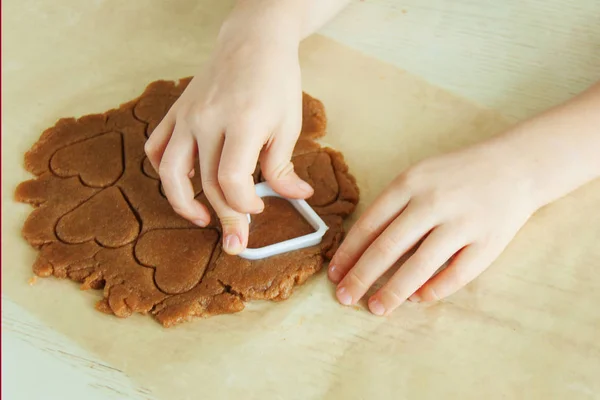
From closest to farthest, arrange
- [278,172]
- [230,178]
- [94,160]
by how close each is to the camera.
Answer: [230,178] → [278,172] → [94,160]

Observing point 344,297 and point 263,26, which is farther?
point 263,26

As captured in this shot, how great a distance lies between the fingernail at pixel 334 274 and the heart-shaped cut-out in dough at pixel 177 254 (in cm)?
21

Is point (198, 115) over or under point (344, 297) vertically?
over

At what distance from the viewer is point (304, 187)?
104cm

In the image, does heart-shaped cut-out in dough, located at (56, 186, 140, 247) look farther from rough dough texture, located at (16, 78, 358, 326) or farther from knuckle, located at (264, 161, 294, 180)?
knuckle, located at (264, 161, 294, 180)

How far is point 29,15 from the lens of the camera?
1.50m

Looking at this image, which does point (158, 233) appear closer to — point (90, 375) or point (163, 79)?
point (90, 375)

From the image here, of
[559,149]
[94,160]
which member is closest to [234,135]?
[94,160]

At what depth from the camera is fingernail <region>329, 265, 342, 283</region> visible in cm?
99

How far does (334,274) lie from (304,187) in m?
0.17

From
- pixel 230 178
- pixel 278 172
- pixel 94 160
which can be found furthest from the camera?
pixel 94 160

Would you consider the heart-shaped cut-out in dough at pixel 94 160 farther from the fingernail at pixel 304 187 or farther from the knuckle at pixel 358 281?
the knuckle at pixel 358 281

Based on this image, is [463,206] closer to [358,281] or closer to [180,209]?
[358,281]

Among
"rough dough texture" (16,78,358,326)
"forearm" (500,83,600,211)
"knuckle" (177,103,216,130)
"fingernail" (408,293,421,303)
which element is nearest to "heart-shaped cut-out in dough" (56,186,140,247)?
"rough dough texture" (16,78,358,326)
